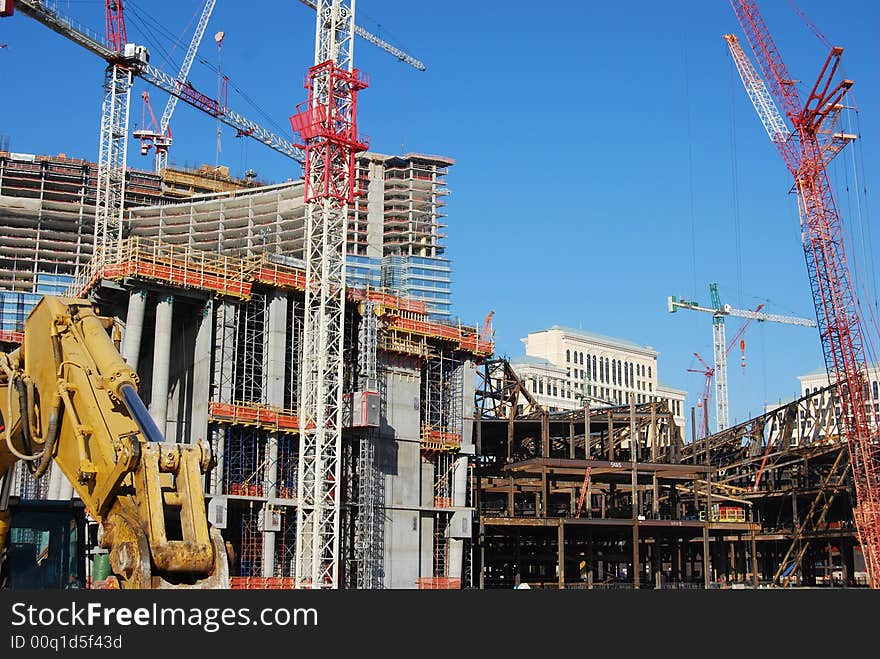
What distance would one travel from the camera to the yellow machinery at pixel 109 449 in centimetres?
1766

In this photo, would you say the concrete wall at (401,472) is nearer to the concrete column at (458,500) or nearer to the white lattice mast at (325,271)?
the concrete column at (458,500)

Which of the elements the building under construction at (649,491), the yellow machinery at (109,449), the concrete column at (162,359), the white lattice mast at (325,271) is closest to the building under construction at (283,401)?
the concrete column at (162,359)

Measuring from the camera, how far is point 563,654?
845 inches

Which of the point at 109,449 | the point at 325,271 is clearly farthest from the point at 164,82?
the point at 109,449

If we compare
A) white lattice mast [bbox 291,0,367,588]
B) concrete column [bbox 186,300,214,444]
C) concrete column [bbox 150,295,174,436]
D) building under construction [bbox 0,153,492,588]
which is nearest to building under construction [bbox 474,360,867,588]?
building under construction [bbox 0,153,492,588]

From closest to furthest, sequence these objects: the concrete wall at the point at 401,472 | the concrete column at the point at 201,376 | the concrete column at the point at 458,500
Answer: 1. the concrete column at the point at 201,376
2. the concrete wall at the point at 401,472
3. the concrete column at the point at 458,500

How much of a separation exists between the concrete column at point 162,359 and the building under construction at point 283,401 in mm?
94

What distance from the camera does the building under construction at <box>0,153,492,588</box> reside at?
7144cm

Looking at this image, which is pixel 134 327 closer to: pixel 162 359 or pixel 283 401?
pixel 162 359

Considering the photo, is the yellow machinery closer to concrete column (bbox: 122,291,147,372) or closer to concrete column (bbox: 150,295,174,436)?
concrete column (bbox: 150,295,174,436)

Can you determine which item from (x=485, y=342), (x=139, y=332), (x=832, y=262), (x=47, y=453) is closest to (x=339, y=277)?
(x=139, y=332)

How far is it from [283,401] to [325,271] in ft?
34.6

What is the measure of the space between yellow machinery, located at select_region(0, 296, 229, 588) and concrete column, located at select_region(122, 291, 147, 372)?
153 feet

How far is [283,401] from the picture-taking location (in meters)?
76.8
